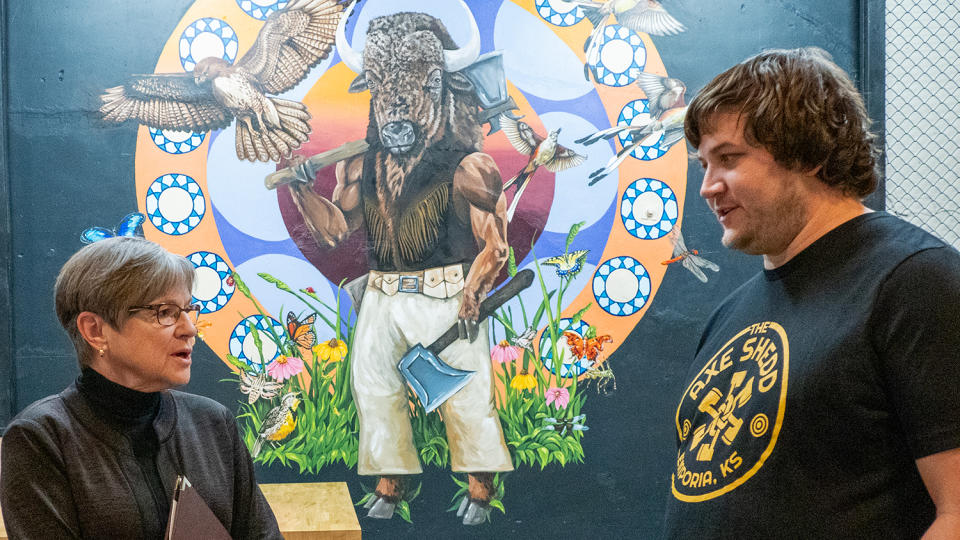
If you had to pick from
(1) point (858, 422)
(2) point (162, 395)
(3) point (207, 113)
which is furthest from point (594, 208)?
(1) point (858, 422)

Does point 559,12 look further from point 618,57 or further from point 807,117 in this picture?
point 807,117

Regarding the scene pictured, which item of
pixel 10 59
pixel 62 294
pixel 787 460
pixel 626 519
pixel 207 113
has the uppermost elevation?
pixel 10 59

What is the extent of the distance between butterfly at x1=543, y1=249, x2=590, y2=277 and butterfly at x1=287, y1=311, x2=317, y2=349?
1006 millimetres

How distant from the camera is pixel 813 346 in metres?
1.29

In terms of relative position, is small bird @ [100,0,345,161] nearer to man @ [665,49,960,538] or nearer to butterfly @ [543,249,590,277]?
butterfly @ [543,249,590,277]

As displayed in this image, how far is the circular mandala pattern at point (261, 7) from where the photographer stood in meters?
3.46

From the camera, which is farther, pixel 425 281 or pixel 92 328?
pixel 425 281

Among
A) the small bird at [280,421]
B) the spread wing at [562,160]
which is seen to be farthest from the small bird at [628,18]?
the small bird at [280,421]

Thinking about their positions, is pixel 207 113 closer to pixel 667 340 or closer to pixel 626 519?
pixel 667 340

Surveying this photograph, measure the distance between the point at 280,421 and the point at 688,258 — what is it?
184cm

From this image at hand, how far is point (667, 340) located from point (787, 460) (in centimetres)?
232

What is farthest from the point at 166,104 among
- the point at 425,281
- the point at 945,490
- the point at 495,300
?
the point at 945,490

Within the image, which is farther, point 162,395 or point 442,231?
point 442,231

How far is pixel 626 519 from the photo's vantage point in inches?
139
